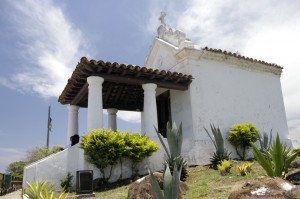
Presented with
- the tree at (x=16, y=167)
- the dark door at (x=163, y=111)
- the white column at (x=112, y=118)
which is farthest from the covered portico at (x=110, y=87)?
the tree at (x=16, y=167)

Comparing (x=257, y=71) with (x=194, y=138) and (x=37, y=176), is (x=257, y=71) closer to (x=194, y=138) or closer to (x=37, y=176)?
(x=194, y=138)

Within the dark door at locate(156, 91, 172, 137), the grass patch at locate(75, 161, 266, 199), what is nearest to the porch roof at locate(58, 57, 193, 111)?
the dark door at locate(156, 91, 172, 137)

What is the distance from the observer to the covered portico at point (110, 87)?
35.0 feet

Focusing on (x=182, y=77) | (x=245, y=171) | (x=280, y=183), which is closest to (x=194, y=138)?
(x=182, y=77)

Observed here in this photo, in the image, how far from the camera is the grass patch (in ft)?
22.6

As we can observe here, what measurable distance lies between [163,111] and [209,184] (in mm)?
7109

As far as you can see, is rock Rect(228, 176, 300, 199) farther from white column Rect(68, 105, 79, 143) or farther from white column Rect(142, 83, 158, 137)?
white column Rect(68, 105, 79, 143)

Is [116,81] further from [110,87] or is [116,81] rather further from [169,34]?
[169,34]

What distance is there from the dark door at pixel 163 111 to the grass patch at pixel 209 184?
4658mm

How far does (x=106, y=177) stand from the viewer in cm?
997

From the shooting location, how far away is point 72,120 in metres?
14.3

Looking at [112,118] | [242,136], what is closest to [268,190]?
[242,136]

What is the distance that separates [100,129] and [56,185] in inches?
103

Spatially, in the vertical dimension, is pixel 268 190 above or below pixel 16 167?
below
